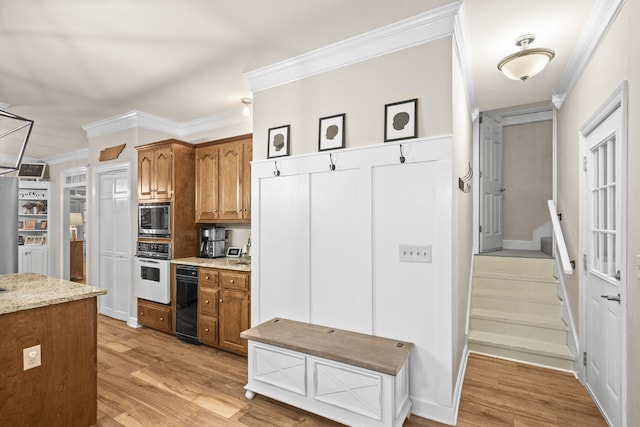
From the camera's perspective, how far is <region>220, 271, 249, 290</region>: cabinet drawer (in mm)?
3266

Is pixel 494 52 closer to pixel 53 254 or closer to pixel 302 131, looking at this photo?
pixel 302 131

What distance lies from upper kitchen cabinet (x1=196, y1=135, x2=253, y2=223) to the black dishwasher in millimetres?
707

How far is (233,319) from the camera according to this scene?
334cm

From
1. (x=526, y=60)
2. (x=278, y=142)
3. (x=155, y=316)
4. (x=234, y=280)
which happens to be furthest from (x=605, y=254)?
(x=155, y=316)

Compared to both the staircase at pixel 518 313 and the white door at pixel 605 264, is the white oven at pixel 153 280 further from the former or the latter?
the white door at pixel 605 264

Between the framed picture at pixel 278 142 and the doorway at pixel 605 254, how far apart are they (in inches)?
90.9

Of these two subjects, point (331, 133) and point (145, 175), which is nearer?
point (331, 133)

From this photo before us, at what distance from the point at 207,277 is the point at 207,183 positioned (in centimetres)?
122

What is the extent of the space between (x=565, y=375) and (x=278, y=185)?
10.0 ft

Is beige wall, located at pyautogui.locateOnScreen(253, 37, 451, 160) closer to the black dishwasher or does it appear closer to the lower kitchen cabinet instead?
the lower kitchen cabinet

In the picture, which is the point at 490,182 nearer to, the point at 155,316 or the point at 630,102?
the point at 630,102

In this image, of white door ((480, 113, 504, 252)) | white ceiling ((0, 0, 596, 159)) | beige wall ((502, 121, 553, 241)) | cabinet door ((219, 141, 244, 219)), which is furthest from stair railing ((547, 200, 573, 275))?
cabinet door ((219, 141, 244, 219))

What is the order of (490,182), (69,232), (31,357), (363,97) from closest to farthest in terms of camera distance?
(31,357)
(363,97)
(490,182)
(69,232)

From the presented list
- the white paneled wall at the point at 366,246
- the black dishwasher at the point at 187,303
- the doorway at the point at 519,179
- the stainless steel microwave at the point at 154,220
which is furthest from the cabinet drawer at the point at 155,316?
the doorway at the point at 519,179
